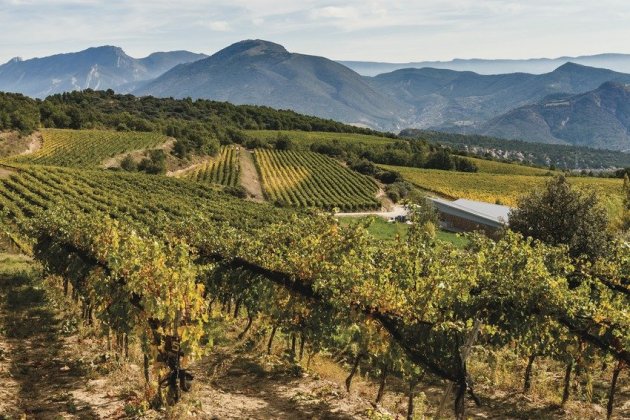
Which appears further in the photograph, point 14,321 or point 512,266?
point 14,321

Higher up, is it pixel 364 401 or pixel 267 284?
pixel 267 284

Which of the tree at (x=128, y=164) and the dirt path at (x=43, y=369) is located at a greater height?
the tree at (x=128, y=164)

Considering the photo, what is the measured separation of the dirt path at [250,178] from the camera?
9450cm

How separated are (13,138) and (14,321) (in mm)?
96932

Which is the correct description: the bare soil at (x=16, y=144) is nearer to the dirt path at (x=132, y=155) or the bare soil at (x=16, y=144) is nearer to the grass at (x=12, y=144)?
the grass at (x=12, y=144)

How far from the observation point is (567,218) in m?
31.9

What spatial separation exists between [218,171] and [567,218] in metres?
84.0

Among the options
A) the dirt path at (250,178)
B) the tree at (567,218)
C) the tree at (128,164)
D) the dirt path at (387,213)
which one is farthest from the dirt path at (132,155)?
the tree at (567,218)

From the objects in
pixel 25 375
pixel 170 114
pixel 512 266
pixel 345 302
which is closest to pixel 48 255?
pixel 25 375

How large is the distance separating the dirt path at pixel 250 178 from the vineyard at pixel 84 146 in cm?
1999

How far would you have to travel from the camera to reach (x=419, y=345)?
37.5 ft

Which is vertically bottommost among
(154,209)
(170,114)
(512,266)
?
(154,209)

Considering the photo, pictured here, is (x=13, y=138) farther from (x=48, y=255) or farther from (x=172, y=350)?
(x=172, y=350)

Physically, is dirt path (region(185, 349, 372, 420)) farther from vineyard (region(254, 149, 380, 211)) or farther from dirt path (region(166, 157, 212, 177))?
dirt path (region(166, 157, 212, 177))
